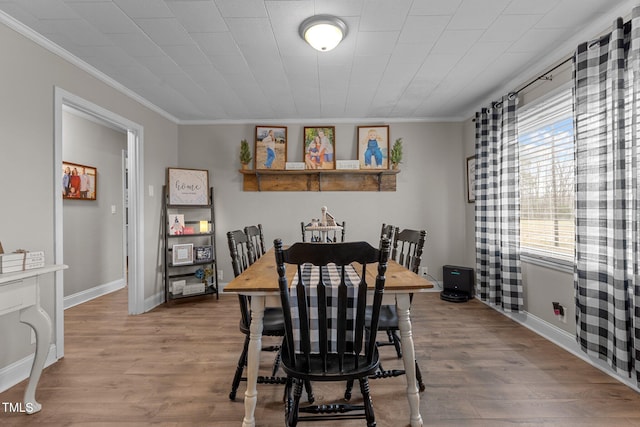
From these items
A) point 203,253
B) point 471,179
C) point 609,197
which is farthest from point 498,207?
point 203,253

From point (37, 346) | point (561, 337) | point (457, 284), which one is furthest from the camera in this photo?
point (457, 284)

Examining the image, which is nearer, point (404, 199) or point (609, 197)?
point (609, 197)

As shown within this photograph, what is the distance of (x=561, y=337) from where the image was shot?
2602 mm

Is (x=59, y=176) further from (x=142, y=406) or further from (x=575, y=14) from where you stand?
(x=575, y=14)

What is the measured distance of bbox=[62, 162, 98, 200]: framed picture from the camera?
3.85 metres

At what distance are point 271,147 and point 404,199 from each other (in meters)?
1.95

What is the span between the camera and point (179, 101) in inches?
145

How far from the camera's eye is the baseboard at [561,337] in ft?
6.91

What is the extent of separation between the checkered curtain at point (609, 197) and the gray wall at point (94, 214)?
508 cm

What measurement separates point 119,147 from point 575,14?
208 inches

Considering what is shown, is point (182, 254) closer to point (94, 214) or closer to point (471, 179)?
point (94, 214)

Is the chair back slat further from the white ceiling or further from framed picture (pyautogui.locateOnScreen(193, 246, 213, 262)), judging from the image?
framed picture (pyautogui.locateOnScreen(193, 246, 213, 262))

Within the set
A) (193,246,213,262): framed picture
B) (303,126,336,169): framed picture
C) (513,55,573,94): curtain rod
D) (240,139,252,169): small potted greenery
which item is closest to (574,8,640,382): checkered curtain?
(513,55,573,94): curtain rod

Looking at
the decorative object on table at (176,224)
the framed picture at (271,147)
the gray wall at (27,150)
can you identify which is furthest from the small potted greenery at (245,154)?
the gray wall at (27,150)
